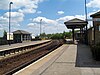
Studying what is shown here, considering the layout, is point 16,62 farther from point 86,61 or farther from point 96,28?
point 96,28

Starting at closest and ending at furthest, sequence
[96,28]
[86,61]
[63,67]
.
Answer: [63,67] < [86,61] < [96,28]

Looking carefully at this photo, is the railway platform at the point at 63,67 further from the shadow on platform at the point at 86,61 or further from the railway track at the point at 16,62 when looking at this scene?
the railway track at the point at 16,62

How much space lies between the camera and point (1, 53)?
2538 centimetres

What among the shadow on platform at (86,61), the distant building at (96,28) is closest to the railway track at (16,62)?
the shadow on platform at (86,61)

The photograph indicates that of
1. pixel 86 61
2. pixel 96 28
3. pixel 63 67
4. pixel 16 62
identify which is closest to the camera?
pixel 63 67

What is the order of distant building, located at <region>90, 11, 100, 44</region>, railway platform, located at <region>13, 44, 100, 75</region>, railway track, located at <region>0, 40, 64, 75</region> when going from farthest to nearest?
distant building, located at <region>90, 11, 100, 44</region>, railway track, located at <region>0, 40, 64, 75</region>, railway platform, located at <region>13, 44, 100, 75</region>

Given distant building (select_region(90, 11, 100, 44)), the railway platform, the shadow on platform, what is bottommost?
the railway platform

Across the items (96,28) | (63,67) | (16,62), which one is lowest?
(16,62)

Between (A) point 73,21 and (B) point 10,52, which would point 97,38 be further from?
(A) point 73,21

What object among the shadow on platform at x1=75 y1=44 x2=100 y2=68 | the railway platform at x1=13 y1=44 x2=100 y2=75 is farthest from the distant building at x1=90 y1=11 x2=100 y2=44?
the railway platform at x1=13 y1=44 x2=100 y2=75

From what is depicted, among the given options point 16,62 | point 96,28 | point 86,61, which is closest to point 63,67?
point 86,61

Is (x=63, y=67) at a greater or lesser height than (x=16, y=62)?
greater

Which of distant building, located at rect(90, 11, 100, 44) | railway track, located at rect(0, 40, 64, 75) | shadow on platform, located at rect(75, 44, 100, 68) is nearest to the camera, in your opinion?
railway track, located at rect(0, 40, 64, 75)

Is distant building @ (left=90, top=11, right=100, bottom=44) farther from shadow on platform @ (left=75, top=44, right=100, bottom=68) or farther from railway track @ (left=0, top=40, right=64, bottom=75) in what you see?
railway track @ (left=0, top=40, right=64, bottom=75)
